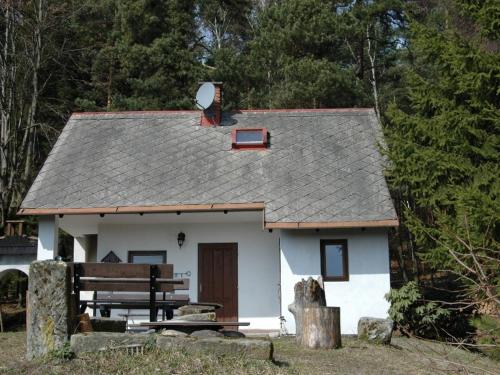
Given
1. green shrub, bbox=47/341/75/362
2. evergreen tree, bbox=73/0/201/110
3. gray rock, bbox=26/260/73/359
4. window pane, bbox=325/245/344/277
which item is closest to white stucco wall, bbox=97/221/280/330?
window pane, bbox=325/245/344/277

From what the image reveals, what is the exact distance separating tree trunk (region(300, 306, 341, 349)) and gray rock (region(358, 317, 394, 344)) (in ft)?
5.70

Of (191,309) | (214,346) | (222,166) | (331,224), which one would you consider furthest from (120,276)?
(222,166)

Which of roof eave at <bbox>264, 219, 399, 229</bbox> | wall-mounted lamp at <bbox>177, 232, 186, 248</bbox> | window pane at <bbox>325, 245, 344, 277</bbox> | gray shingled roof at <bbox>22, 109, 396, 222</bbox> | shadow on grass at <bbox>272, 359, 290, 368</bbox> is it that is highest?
gray shingled roof at <bbox>22, 109, 396, 222</bbox>

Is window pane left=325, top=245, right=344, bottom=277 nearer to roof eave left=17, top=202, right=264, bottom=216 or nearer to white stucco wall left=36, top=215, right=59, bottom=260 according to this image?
roof eave left=17, top=202, right=264, bottom=216

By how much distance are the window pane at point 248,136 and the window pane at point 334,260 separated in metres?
3.68

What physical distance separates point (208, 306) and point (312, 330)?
83.2 inches

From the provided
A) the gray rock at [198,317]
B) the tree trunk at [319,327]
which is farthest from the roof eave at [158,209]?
the tree trunk at [319,327]

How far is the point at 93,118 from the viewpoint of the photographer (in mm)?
17828

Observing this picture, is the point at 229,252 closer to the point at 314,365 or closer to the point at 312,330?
the point at 312,330

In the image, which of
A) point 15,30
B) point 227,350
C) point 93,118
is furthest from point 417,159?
point 15,30

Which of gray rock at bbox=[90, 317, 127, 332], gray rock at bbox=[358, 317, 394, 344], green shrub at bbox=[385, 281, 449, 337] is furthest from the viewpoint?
green shrub at bbox=[385, 281, 449, 337]

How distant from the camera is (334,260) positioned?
45.4 ft

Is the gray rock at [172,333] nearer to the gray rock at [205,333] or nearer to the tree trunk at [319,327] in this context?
the gray rock at [205,333]

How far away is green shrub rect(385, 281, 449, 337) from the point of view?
42.2ft
